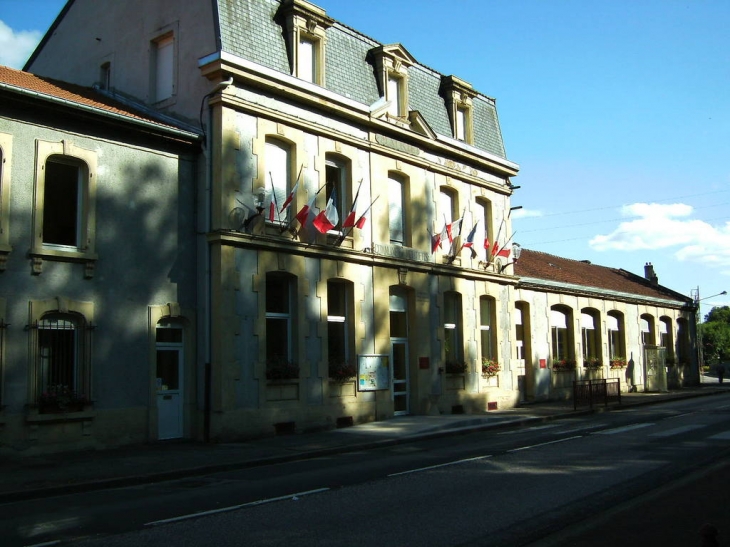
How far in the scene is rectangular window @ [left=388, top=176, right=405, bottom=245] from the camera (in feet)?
74.2

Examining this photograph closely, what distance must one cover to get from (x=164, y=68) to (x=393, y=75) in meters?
7.06

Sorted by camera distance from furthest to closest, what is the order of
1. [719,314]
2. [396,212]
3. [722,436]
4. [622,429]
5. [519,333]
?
1. [719,314]
2. [519,333]
3. [396,212]
4. [622,429]
5. [722,436]

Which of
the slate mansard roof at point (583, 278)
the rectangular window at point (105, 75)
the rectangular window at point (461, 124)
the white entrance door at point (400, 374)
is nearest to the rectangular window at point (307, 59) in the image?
the rectangular window at point (105, 75)

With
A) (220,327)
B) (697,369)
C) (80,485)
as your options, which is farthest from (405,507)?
(697,369)

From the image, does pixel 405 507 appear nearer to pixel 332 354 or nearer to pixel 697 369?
pixel 332 354

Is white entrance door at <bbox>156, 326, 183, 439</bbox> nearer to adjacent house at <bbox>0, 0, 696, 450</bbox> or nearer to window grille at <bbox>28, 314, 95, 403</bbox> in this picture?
adjacent house at <bbox>0, 0, 696, 450</bbox>

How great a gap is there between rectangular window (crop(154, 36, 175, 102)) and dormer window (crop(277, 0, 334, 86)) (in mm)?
2962

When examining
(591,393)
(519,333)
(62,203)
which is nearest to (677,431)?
(591,393)

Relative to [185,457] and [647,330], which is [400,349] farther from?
[647,330]

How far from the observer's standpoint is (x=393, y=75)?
23062mm

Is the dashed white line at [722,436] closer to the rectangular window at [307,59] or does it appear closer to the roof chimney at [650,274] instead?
the rectangular window at [307,59]

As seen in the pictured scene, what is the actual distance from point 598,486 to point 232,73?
1229 centimetres

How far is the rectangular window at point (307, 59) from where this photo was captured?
64.7 ft

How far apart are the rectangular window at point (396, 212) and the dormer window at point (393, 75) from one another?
77.1 inches
